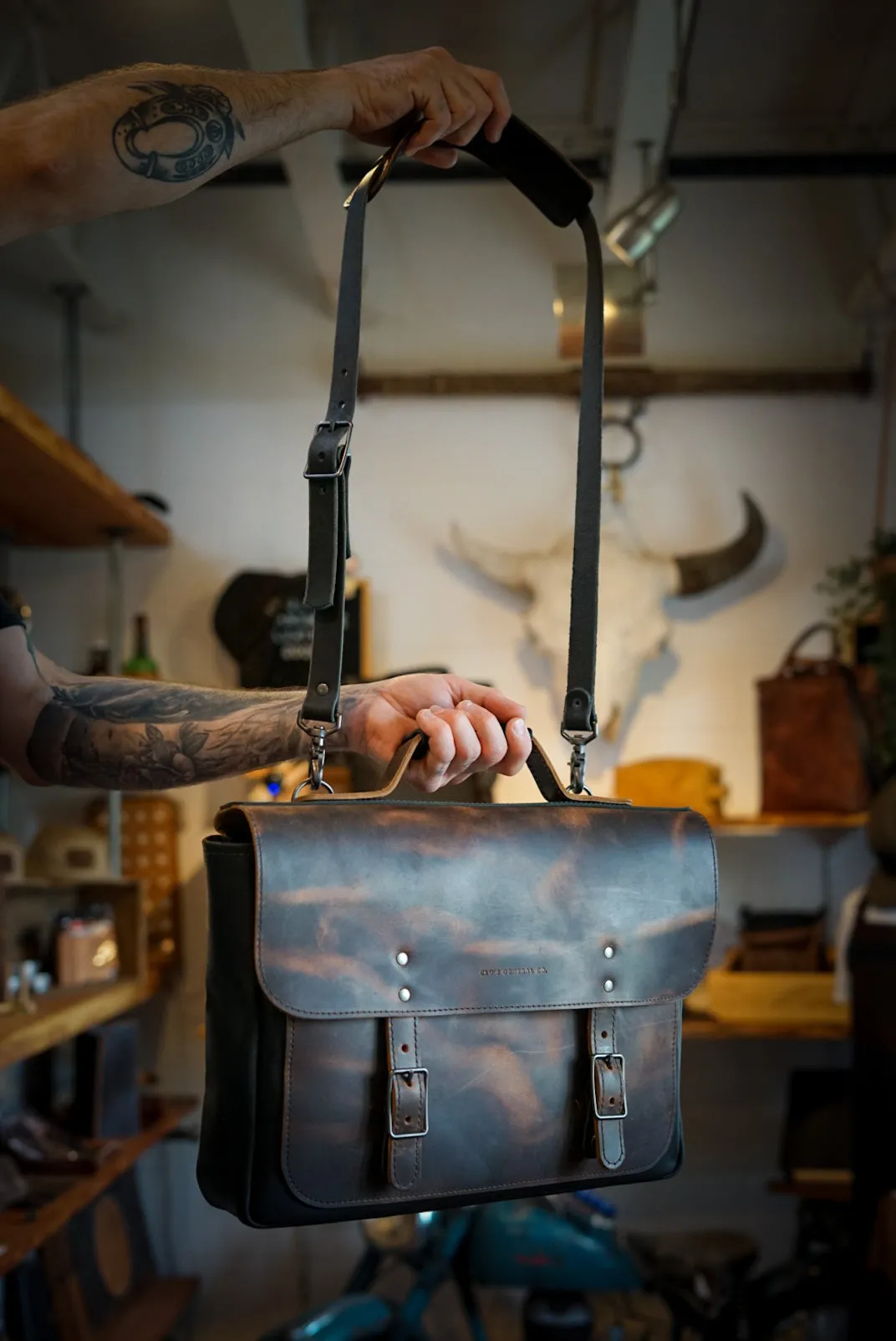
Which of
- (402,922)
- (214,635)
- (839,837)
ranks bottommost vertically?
(839,837)

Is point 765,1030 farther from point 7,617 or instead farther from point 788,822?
point 7,617

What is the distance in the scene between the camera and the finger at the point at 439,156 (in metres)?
1.08

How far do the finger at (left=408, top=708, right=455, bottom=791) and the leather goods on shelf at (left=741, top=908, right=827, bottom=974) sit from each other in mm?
2592

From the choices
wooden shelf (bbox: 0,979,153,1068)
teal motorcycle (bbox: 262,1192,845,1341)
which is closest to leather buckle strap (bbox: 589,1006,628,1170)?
wooden shelf (bbox: 0,979,153,1068)

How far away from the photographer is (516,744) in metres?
0.95

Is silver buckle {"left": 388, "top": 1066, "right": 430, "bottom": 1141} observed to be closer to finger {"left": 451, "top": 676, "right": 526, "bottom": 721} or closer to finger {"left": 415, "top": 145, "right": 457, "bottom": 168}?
finger {"left": 451, "top": 676, "right": 526, "bottom": 721}

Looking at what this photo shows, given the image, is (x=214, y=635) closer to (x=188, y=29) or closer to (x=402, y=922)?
(x=188, y=29)

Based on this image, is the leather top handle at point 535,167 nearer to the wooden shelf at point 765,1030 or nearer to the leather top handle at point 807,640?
the leather top handle at point 807,640

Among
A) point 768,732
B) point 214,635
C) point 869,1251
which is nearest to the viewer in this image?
point 869,1251

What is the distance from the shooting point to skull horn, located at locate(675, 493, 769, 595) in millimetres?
3523

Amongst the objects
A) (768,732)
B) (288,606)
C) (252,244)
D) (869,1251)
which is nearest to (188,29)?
(252,244)

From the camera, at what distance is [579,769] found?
1033 millimetres

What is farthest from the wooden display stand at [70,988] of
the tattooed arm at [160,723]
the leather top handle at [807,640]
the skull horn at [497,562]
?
the leather top handle at [807,640]

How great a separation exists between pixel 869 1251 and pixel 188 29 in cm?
338
